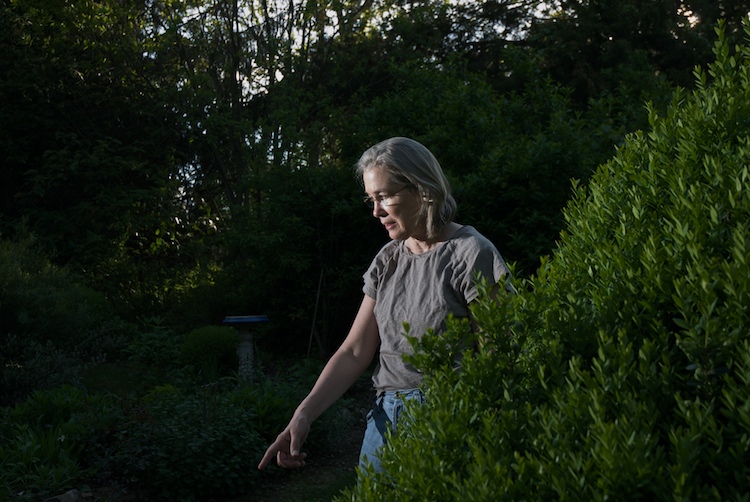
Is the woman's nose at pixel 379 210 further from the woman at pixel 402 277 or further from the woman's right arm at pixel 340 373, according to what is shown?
the woman's right arm at pixel 340 373

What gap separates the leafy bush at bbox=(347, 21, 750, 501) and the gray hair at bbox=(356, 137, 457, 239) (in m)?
0.81

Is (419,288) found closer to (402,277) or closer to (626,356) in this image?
(402,277)

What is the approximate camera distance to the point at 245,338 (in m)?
9.42

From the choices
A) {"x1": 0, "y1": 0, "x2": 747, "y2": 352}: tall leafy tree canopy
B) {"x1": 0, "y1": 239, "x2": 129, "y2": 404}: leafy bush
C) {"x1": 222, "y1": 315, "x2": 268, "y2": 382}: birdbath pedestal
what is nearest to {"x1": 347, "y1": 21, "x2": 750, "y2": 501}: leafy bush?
{"x1": 0, "y1": 239, "x2": 129, "y2": 404}: leafy bush

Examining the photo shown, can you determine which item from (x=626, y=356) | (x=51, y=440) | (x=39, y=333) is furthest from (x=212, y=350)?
(x=626, y=356)

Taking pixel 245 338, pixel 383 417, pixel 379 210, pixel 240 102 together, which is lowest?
pixel 245 338

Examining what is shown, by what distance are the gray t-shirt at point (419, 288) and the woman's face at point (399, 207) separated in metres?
0.09

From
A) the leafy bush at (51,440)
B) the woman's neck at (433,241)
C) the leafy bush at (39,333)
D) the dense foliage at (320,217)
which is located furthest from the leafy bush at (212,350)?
the woman's neck at (433,241)

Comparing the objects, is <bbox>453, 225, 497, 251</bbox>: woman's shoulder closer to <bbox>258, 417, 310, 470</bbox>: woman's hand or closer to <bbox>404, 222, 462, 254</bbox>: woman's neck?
<bbox>404, 222, 462, 254</bbox>: woman's neck

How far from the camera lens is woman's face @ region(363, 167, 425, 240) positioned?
2682 mm

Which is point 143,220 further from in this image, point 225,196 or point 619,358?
point 619,358

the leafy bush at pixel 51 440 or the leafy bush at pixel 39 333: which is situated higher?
the leafy bush at pixel 39 333

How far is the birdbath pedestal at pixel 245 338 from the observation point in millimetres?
8916

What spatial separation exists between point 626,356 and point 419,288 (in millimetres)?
1240
